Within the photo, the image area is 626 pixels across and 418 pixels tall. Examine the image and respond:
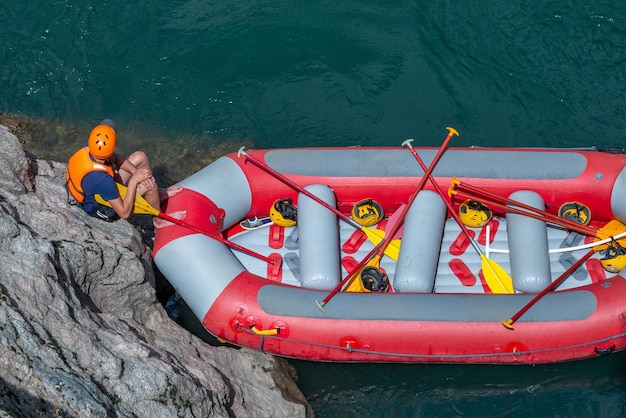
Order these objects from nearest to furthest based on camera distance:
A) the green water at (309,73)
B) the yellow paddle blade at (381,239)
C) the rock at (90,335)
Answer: the rock at (90,335)
the yellow paddle blade at (381,239)
the green water at (309,73)

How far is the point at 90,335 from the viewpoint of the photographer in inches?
180

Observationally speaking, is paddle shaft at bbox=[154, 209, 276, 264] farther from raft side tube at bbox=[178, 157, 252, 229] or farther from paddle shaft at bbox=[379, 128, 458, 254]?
paddle shaft at bbox=[379, 128, 458, 254]

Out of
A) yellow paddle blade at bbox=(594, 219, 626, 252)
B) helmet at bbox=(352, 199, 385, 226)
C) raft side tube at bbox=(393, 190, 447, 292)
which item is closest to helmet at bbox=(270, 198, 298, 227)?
helmet at bbox=(352, 199, 385, 226)

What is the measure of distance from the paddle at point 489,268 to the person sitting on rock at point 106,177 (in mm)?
2166

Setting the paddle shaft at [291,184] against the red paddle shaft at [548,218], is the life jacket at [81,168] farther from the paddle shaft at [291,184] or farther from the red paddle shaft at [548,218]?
the red paddle shaft at [548,218]

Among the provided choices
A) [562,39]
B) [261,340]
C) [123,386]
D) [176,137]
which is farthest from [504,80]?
[123,386]

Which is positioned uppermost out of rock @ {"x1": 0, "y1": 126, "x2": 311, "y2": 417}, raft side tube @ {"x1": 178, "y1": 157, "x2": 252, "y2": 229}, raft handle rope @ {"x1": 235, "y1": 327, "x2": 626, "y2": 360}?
raft side tube @ {"x1": 178, "y1": 157, "x2": 252, "y2": 229}

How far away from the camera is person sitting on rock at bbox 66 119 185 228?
524cm

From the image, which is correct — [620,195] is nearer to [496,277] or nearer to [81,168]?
[496,277]

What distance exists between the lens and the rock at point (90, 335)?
4020 mm

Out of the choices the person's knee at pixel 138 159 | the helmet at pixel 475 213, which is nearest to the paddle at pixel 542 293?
the helmet at pixel 475 213

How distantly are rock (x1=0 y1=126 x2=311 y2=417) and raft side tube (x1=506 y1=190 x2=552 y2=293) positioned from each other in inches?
75.6

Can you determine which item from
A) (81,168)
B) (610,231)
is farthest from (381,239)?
(81,168)

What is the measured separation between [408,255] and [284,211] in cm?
111
